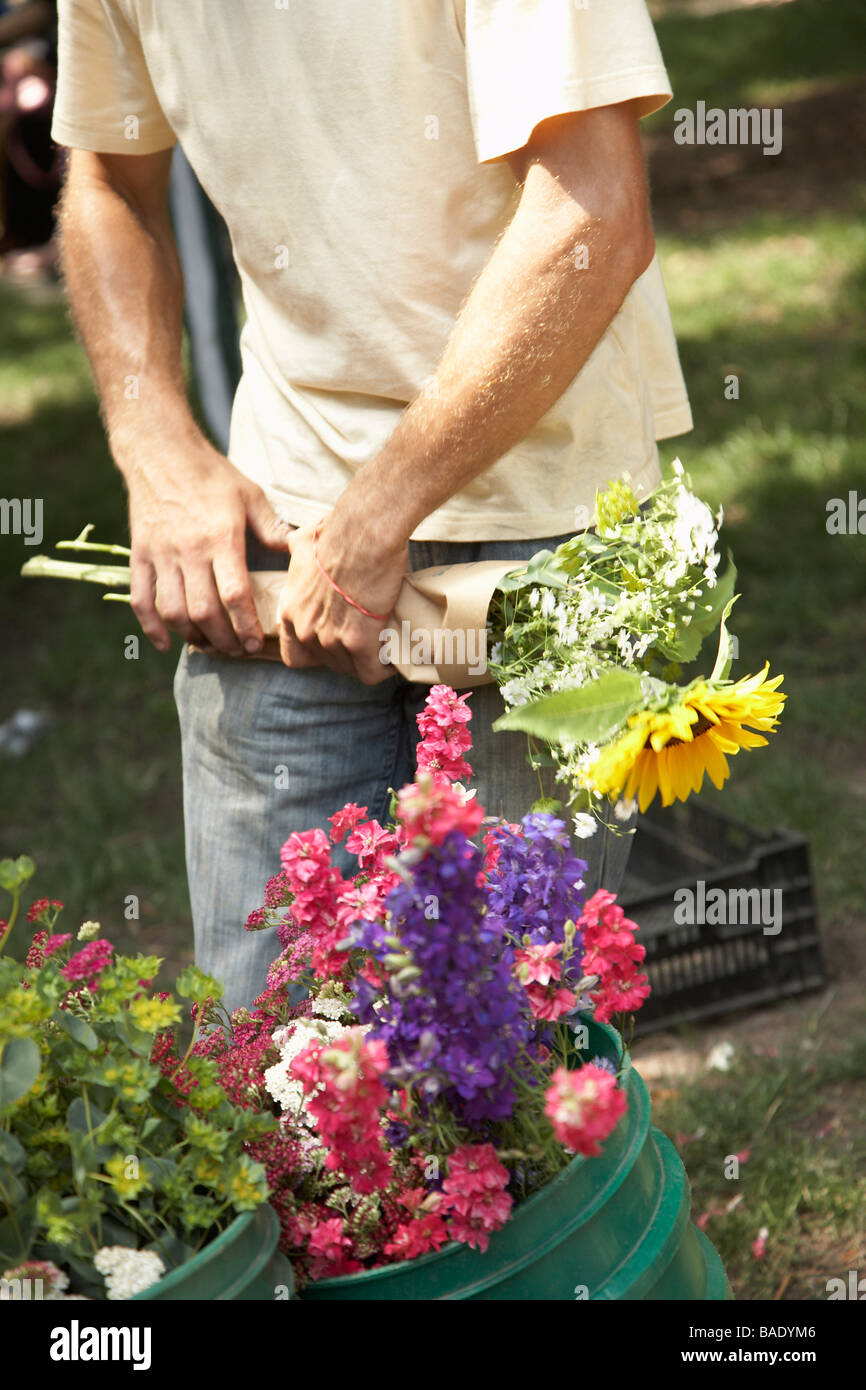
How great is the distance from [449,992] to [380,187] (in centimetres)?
94

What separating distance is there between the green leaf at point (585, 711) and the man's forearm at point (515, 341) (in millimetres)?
342

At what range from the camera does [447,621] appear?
1487 millimetres

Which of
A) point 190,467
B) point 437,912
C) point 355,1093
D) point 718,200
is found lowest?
point 355,1093

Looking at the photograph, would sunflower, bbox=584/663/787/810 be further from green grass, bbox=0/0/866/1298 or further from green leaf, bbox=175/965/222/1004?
green grass, bbox=0/0/866/1298

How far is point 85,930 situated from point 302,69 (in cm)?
96

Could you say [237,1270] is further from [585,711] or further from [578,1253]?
[585,711]

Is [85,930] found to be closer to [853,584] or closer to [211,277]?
[853,584]

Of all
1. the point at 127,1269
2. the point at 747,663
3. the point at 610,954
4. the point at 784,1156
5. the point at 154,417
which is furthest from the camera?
the point at 747,663

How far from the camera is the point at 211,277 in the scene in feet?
16.6

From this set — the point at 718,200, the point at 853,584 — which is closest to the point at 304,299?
the point at 853,584

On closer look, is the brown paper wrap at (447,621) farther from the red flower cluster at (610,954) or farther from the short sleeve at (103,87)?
the short sleeve at (103,87)

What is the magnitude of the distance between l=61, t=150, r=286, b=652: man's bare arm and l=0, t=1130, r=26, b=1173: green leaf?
0.77 metres

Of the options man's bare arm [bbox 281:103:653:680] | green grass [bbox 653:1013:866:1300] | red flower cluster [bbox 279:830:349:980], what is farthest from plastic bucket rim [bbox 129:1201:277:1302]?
green grass [bbox 653:1013:866:1300]

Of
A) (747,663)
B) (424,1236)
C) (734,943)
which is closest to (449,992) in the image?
(424,1236)
